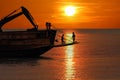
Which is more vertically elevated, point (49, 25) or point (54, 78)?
point (49, 25)

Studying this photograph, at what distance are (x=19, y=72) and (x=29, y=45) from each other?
48.2 ft

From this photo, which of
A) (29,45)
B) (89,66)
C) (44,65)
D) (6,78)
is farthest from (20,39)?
(6,78)

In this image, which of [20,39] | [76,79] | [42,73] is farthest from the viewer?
[20,39]

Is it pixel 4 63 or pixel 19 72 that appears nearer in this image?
pixel 19 72

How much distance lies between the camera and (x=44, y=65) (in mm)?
58625

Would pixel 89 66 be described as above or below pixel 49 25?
below

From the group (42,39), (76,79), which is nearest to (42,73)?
(76,79)

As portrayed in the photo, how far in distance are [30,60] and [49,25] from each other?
19.6 ft

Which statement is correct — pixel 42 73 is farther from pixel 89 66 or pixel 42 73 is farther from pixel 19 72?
pixel 89 66

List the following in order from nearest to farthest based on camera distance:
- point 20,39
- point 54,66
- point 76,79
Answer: point 76,79, point 54,66, point 20,39

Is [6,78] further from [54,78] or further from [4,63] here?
[4,63]

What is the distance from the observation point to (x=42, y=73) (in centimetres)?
4969

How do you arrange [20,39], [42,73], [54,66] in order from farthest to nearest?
[20,39], [54,66], [42,73]

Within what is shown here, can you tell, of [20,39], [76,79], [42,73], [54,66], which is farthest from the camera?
[20,39]
